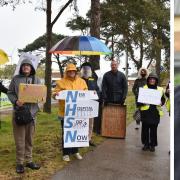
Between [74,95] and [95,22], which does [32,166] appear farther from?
[95,22]

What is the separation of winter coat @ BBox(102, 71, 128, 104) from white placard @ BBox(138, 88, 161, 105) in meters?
1.48

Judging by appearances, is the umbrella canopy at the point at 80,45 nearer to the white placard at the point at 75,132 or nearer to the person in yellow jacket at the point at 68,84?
the person in yellow jacket at the point at 68,84

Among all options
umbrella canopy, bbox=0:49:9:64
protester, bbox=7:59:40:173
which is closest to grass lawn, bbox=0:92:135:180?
protester, bbox=7:59:40:173

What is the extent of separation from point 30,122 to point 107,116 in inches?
146

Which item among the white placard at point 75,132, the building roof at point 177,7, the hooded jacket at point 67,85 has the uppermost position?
the building roof at point 177,7

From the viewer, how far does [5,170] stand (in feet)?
19.6

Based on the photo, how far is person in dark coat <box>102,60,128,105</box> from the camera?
351 inches

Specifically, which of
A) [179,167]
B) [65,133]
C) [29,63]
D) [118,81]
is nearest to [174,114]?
[179,167]

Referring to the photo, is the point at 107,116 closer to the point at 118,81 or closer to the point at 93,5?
the point at 118,81

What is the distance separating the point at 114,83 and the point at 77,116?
2.20 m

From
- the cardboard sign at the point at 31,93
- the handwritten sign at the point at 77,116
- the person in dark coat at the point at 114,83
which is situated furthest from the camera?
the person in dark coat at the point at 114,83

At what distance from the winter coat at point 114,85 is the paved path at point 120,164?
3.19 ft

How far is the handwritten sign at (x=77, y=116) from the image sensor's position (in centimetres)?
665

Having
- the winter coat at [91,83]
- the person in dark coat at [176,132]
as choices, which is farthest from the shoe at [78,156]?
the person in dark coat at [176,132]
